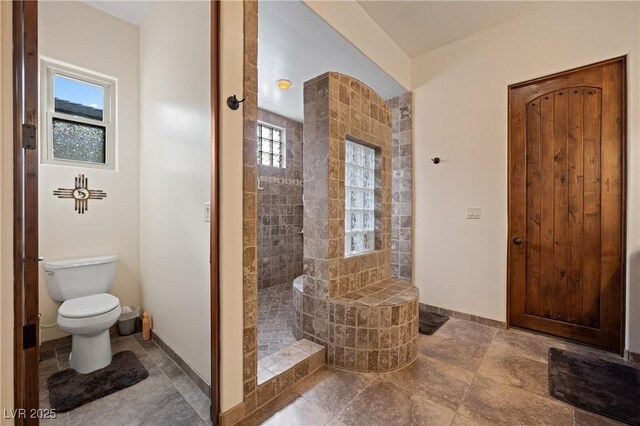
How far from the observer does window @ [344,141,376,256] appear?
253 cm

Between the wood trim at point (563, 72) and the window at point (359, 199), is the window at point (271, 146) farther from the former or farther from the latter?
the wood trim at point (563, 72)

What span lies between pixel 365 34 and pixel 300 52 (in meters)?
0.66

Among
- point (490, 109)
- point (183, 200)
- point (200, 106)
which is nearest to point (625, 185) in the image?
point (490, 109)

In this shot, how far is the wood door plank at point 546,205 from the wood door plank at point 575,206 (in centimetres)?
13

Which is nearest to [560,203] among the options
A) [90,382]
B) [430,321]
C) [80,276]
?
[430,321]

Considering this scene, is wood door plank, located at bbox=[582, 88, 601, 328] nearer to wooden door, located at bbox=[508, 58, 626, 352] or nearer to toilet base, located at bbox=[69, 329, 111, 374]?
wooden door, located at bbox=[508, 58, 626, 352]

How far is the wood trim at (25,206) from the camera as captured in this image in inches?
36.0

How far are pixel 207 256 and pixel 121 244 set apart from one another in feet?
4.40

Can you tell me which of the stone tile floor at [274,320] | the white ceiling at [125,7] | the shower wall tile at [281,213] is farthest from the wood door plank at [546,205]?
the white ceiling at [125,7]

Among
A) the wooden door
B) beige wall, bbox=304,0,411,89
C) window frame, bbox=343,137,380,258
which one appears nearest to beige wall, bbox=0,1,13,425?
beige wall, bbox=304,0,411,89

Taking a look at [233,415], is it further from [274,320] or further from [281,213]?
[281,213]

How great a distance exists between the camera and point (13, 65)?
90cm

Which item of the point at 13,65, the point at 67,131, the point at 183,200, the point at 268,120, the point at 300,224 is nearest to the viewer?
the point at 13,65

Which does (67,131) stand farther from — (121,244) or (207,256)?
(207,256)
